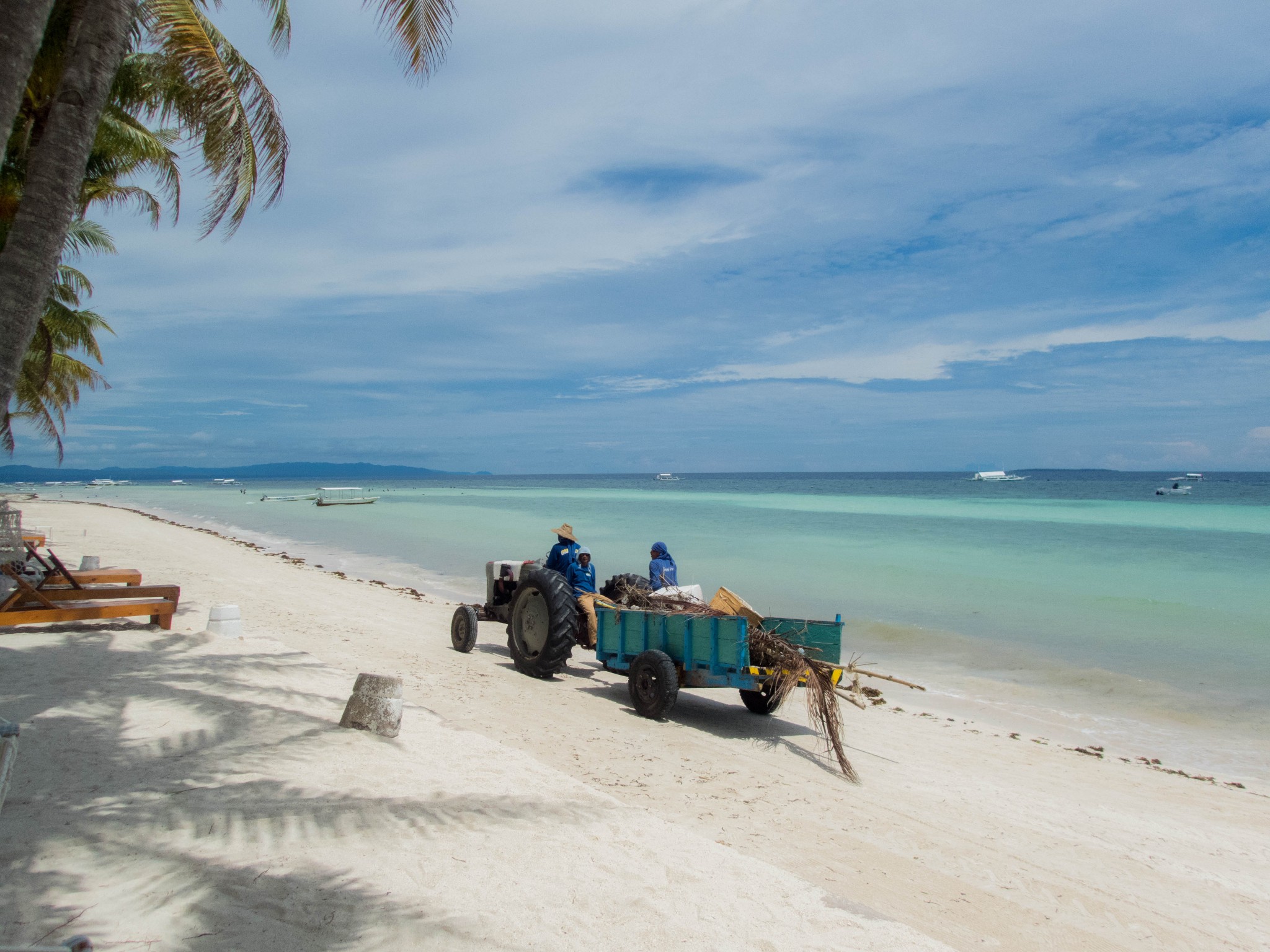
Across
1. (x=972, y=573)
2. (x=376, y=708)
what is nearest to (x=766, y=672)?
(x=376, y=708)

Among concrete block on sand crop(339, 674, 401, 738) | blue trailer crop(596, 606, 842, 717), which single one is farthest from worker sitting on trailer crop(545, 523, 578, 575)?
concrete block on sand crop(339, 674, 401, 738)

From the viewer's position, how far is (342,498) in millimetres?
59969

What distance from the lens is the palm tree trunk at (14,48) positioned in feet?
11.2

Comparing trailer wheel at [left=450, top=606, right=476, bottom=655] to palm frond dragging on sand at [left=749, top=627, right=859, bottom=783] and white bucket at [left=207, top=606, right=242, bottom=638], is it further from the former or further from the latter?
palm frond dragging on sand at [left=749, top=627, right=859, bottom=783]

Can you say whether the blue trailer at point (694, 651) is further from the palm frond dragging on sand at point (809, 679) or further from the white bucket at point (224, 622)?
the white bucket at point (224, 622)

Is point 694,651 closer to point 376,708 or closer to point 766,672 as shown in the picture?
point 766,672

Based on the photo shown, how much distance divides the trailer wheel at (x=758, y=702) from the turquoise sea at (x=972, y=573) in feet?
10.5

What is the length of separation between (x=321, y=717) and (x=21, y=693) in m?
2.10

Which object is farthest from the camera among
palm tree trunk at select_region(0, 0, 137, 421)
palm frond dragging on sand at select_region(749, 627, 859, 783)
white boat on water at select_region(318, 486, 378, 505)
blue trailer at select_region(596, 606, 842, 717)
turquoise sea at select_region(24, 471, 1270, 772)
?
white boat on water at select_region(318, 486, 378, 505)

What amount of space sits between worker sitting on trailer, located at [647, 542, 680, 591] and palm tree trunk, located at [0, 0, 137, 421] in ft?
18.5

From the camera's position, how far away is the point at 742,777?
5.50 m

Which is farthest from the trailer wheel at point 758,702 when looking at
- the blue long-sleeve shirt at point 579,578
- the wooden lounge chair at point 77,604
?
the wooden lounge chair at point 77,604

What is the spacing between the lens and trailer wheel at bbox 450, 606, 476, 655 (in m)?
9.12

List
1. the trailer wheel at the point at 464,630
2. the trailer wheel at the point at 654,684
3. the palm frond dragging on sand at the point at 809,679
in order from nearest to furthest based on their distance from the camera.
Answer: the palm frond dragging on sand at the point at 809,679
the trailer wheel at the point at 654,684
the trailer wheel at the point at 464,630
